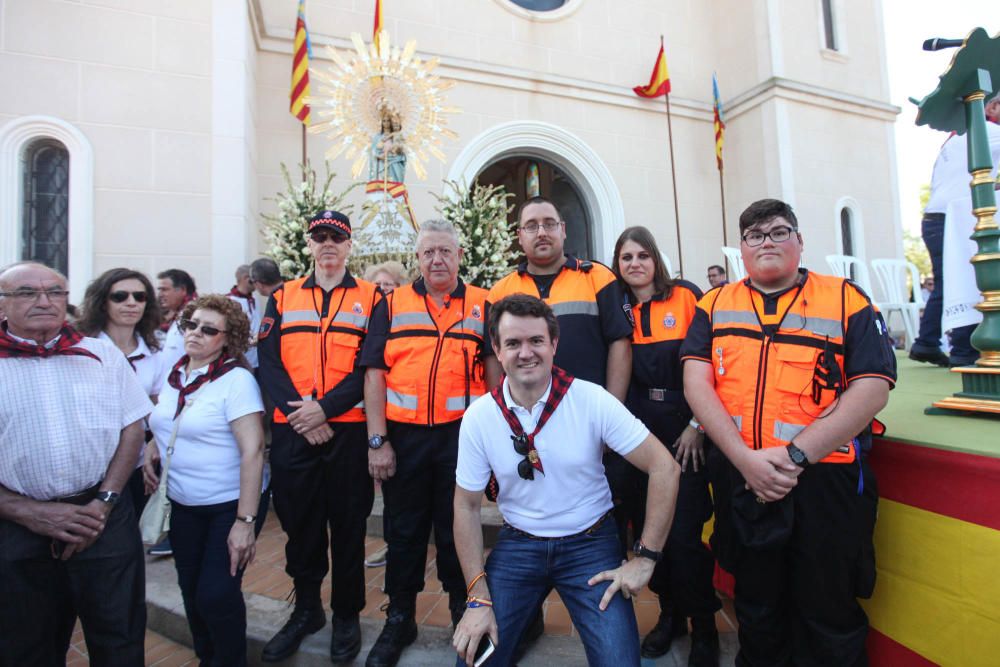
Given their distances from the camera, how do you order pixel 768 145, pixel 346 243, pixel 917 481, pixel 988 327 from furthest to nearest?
1. pixel 768 145
2. pixel 346 243
3. pixel 988 327
4. pixel 917 481

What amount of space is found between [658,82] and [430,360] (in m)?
8.68

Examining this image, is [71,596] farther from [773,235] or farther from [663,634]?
[773,235]

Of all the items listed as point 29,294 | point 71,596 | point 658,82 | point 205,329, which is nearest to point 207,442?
point 205,329

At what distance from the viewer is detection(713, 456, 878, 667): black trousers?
6.03ft

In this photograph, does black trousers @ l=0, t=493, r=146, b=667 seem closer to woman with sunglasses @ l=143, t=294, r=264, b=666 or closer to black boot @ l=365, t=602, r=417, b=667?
woman with sunglasses @ l=143, t=294, r=264, b=666

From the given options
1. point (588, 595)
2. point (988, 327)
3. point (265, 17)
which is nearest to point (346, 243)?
point (588, 595)

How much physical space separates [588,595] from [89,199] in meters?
5.98

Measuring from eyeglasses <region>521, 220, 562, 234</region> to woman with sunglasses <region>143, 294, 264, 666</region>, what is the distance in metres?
1.44

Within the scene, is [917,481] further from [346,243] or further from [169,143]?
[169,143]

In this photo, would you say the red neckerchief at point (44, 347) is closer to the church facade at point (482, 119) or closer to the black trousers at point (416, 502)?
the black trousers at point (416, 502)

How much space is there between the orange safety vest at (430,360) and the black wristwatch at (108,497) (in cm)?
110

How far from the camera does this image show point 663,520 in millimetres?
1805

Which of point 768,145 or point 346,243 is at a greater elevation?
point 768,145

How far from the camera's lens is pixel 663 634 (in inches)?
97.0
